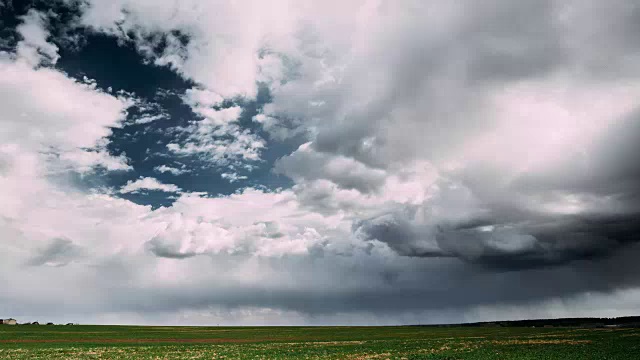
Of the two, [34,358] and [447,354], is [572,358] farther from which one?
[34,358]

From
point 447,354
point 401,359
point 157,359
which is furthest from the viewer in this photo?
point 447,354

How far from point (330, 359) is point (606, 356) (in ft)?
94.3

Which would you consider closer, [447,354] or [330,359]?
[330,359]

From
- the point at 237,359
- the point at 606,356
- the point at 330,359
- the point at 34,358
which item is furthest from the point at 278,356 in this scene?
the point at 606,356

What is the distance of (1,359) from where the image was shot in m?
47.9

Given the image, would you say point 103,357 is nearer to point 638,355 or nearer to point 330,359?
point 330,359

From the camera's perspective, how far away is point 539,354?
4897 centimetres

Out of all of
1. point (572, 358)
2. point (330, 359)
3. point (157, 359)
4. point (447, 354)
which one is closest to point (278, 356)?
point (330, 359)

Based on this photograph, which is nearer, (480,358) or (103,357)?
(480,358)

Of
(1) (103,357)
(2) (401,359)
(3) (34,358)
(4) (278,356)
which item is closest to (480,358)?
(2) (401,359)

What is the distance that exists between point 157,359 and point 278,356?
13303 millimetres

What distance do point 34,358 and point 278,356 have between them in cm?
2676

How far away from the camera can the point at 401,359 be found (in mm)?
45062

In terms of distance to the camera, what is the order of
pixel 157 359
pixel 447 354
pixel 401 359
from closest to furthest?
1. pixel 401 359
2. pixel 157 359
3. pixel 447 354
